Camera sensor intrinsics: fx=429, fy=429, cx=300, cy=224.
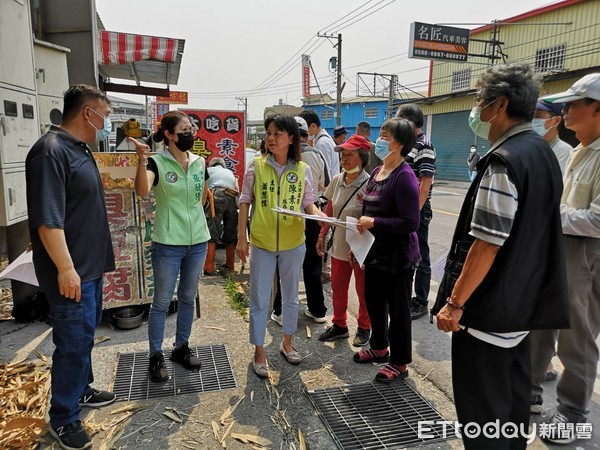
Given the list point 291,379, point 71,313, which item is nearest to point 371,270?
point 291,379

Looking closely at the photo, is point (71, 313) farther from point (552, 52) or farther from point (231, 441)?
point (552, 52)

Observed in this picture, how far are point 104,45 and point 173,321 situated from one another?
15.0 ft

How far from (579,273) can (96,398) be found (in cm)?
329

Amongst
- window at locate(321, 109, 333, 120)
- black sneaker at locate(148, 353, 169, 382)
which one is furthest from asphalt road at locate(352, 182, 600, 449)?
window at locate(321, 109, 333, 120)

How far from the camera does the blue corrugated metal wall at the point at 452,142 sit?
2327cm

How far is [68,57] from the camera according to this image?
6117 millimetres

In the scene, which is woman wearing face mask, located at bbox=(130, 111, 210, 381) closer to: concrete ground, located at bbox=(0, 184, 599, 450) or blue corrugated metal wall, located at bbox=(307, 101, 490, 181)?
concrete ground, located at bbox=(0, 184, 599, 450)

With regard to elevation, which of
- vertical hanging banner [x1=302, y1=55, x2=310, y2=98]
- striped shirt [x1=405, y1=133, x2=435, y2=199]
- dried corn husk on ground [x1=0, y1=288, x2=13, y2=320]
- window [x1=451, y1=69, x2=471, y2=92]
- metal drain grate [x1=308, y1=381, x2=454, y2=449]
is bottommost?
metal drain grate [x1=308, y1=381, x2=454, y2=449]

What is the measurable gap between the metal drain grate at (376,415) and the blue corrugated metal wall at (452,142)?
21127mm

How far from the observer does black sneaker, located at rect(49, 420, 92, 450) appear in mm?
2486

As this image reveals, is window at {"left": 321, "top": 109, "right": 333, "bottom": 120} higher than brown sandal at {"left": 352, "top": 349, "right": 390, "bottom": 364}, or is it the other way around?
window at {"left": 321, "top": 109, "right": 333, "bottom": 120}

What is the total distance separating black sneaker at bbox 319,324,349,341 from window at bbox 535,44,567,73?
19.0 meters

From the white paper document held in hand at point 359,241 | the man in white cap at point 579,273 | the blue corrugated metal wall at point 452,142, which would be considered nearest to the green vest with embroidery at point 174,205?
the white paper document held in hand at point 359,241
